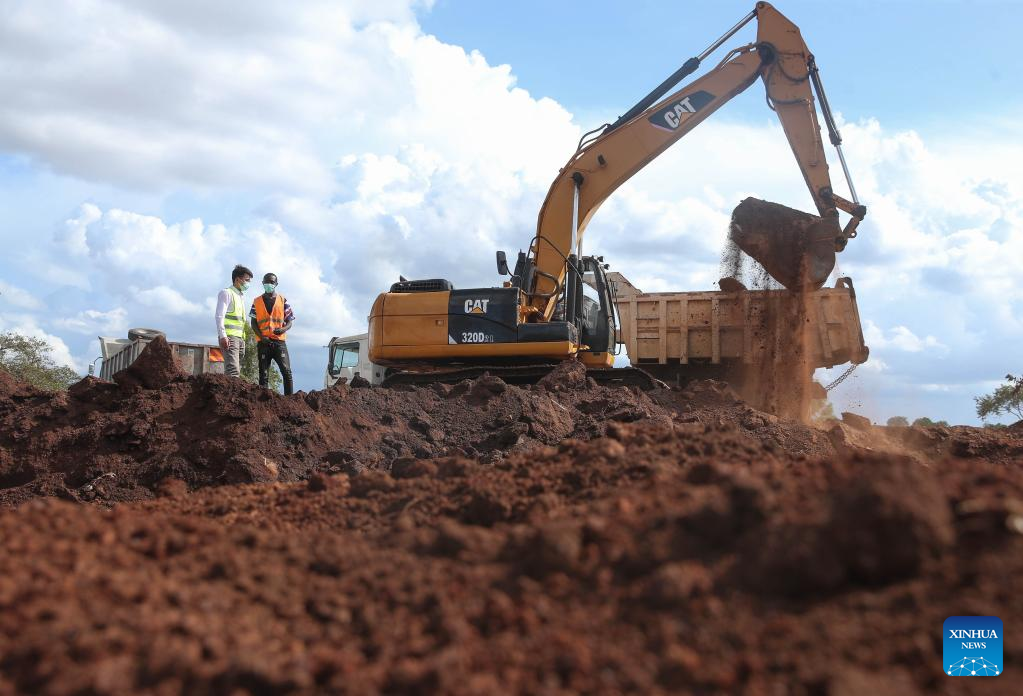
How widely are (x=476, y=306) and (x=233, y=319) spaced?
10.7 feet

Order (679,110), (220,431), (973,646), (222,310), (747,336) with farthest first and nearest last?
1. (747,336)
2. (679,110)
3. (222,310)
4. (220,431)
5. (973,646)

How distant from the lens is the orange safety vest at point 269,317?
11.5 meters

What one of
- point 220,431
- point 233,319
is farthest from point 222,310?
point 220,431

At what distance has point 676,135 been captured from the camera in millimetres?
12922

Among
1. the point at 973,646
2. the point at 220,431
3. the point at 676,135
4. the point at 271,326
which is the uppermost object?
the point at 676,135

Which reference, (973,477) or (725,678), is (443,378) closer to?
(973,477)

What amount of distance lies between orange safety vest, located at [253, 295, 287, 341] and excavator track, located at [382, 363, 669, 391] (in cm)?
209

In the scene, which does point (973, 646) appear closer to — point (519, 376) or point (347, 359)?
point (519, 376)

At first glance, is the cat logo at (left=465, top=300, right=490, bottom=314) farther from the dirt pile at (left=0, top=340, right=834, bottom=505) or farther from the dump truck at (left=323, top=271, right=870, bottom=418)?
the dirt pile at (left=0, top=340, right=834, bottom=505)

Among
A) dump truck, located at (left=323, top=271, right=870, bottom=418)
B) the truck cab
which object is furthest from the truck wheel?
dump truck, located at (left=323, top=271, right=870, bottom=418)

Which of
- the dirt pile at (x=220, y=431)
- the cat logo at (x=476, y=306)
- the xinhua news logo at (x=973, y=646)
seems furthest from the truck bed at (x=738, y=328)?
the xinhua news logo at (x=973, y=646)

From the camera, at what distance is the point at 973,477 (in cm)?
354

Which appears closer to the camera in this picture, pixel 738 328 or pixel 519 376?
pixel 519 376

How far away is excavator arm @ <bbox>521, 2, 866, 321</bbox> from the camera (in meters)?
12.3
